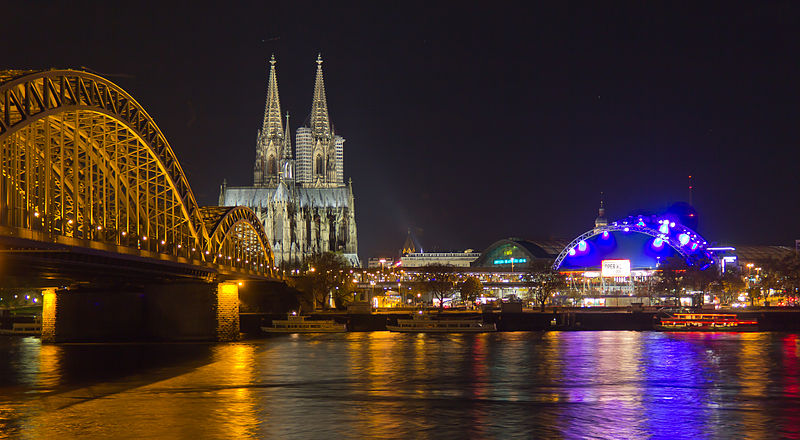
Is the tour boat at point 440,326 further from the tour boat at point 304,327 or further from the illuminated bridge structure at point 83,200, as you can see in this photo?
the illuminated bridge structure at point 83,200

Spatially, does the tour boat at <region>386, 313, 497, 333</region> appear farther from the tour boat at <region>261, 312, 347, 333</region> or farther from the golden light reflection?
the golden light reflection

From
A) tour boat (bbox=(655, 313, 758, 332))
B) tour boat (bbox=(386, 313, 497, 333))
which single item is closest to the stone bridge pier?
tour boat (bbox=(386, 313, 497, 333))

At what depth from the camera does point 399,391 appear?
2286 inches

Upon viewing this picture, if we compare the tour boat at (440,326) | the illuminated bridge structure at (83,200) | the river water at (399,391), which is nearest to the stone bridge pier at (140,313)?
the illuminated bridge structure at (83,200)

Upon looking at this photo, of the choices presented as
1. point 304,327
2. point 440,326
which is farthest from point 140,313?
point 440,326

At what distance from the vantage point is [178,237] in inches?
4058

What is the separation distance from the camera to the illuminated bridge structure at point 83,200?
188ft

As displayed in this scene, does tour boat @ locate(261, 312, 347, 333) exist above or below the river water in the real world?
above

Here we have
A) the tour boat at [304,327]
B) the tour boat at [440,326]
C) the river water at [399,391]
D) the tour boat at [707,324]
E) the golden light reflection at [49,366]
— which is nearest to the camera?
the river water at [399,391]

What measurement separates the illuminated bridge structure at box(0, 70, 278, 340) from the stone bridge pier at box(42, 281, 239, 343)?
0.40m

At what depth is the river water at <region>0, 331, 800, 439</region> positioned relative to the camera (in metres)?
43.2

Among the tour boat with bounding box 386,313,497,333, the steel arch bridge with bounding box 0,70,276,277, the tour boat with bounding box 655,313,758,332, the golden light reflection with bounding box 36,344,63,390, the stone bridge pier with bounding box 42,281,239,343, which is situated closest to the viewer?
the steel arch bridge with bounding box 0,70,276,277

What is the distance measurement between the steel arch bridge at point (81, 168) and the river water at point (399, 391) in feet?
34.2

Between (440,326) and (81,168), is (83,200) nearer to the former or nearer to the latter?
(81,168)
